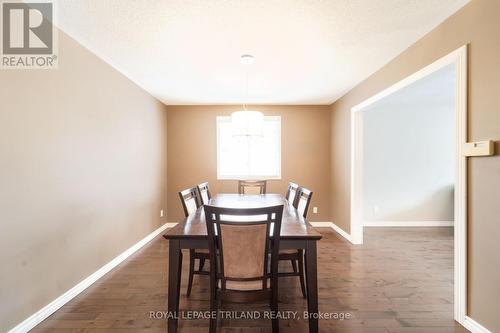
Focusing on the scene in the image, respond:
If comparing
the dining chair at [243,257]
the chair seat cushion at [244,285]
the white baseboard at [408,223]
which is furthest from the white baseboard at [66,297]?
the white baseboard at [408,223]

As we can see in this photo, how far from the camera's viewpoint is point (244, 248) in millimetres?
1502

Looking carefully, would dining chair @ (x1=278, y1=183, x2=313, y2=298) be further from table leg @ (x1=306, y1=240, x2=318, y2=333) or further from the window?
the window

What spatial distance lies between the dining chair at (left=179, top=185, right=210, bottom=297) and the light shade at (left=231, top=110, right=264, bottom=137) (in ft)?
2.95

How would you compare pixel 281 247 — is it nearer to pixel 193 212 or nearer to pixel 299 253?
pixel 299 253

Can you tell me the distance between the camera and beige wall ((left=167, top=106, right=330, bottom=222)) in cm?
486

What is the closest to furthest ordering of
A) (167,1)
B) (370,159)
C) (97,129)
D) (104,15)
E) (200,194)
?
(167,1) < (104,15) < (97,129) < (200,194) < (370,159)

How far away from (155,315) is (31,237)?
3.73 feet

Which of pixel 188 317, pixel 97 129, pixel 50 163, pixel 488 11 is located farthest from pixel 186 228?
pixel 488 11

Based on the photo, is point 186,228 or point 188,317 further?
point 188,317

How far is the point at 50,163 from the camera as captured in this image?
2016 mm

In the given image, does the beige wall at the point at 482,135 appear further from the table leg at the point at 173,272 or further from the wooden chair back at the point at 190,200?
the wooden chair back at the point at 190,200

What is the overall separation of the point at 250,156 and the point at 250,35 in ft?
9.50

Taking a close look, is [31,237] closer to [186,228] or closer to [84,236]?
[84,236]

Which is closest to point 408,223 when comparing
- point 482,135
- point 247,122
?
point 482,135
